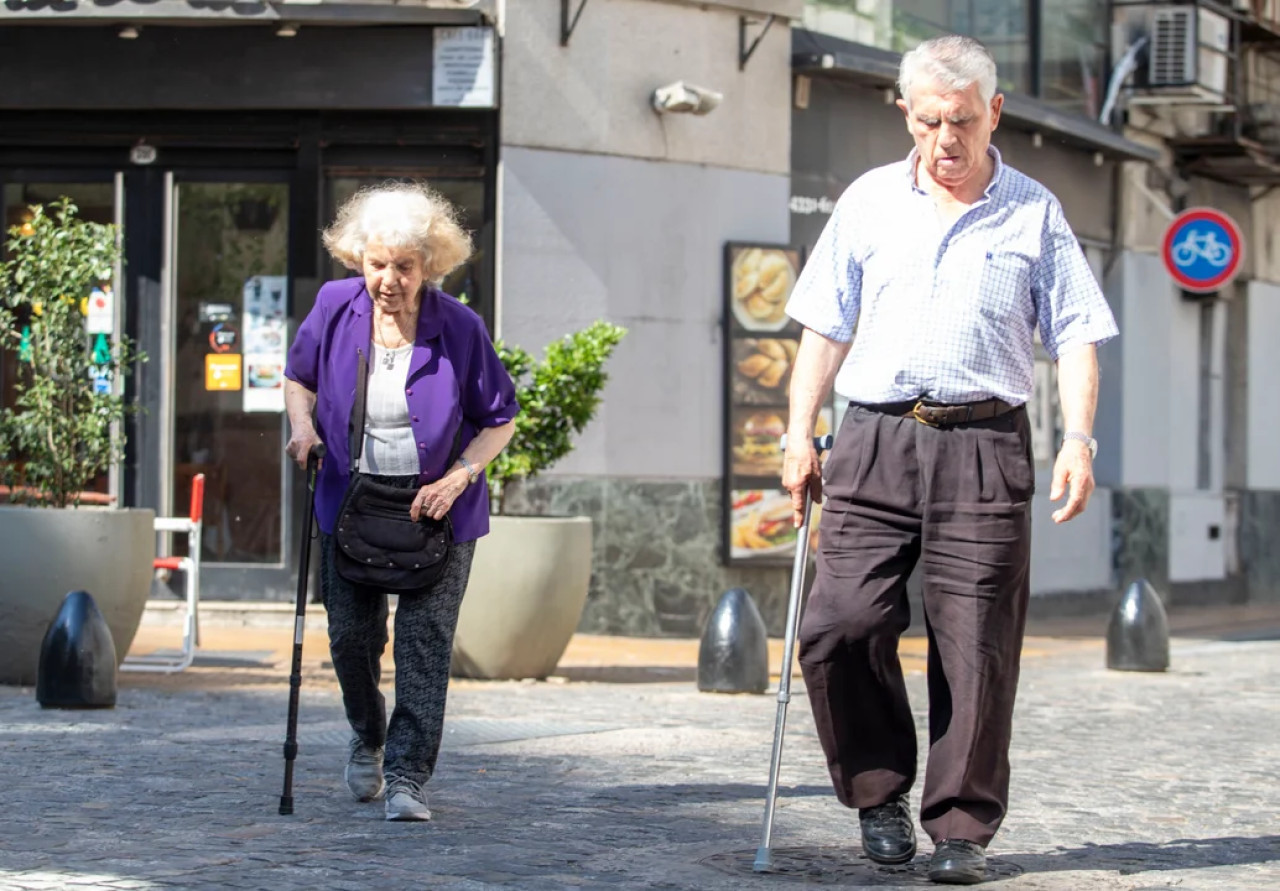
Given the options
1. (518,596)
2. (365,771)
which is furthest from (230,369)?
(365,771)

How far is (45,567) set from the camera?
8.70 metres

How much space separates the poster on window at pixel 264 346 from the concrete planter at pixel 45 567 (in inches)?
180

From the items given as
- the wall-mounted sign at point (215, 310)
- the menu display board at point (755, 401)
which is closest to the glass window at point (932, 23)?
the menu display board at point (755, 401)

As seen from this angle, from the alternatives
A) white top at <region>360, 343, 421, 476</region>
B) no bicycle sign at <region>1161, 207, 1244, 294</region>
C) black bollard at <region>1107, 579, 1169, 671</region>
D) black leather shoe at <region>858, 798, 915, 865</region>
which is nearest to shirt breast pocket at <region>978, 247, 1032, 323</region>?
black leather shoe at <region>858, 798, 915, 865</region>

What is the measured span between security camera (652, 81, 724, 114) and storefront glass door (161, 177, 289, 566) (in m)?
2.62

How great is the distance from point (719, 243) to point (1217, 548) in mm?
8552

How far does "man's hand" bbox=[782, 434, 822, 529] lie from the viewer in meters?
4.93

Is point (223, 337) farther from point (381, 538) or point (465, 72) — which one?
point (381, 538)

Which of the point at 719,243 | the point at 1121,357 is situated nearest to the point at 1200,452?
the point at 1121,357

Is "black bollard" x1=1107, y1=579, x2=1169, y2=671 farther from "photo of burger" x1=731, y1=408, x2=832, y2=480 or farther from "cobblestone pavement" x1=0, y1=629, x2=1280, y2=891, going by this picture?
"photo of burger" x1=731, y1=408, x2=832, y2=480

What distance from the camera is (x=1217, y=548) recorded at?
20.5 m

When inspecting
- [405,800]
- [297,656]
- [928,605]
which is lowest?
[405,800]

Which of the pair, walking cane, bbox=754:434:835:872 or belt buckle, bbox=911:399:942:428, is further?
belt buckle, bbox=911:399:942:428

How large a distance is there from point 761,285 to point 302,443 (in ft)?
29.7
